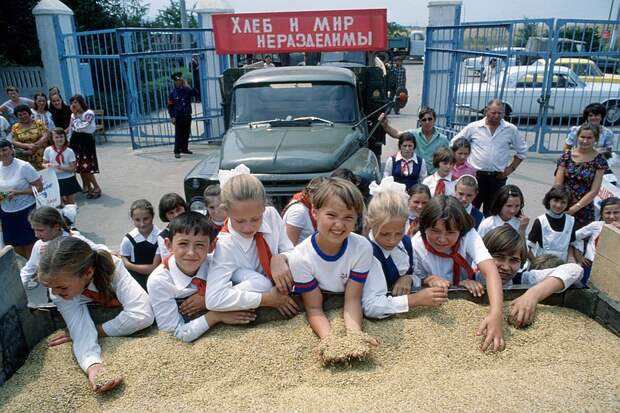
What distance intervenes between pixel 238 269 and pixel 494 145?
3815mm

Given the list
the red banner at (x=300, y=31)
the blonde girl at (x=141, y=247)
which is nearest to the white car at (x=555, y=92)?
the red banner at (x=300, y=31)

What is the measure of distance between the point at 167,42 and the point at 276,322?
10.3m

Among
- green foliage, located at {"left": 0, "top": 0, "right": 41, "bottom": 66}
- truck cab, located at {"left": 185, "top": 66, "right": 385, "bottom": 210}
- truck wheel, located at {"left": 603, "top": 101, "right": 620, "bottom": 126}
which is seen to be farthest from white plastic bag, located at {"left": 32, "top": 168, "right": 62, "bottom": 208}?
green foliage, located at {"left": 0, "top": 0, "right": 41, "bottom": 66}

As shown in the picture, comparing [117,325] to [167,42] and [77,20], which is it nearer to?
[167,42]

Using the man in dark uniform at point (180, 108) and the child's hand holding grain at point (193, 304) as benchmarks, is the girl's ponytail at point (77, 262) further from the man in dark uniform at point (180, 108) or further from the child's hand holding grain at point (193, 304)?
the man in dark uniform at point (180, 108)

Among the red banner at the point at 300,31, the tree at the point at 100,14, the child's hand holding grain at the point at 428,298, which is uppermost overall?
the tree at the point at 100,14

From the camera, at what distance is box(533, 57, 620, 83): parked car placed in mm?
9656

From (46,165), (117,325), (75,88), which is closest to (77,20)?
(75,88)

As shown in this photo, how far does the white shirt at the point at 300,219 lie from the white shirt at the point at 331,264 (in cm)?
85

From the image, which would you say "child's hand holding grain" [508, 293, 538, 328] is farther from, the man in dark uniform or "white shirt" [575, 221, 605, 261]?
the man in dark uniform

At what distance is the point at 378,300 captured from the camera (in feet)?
7.64

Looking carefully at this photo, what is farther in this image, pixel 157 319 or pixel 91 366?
pixel 157 319

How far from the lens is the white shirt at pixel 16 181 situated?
15.8 feet

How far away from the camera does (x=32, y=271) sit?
11.9 ft
